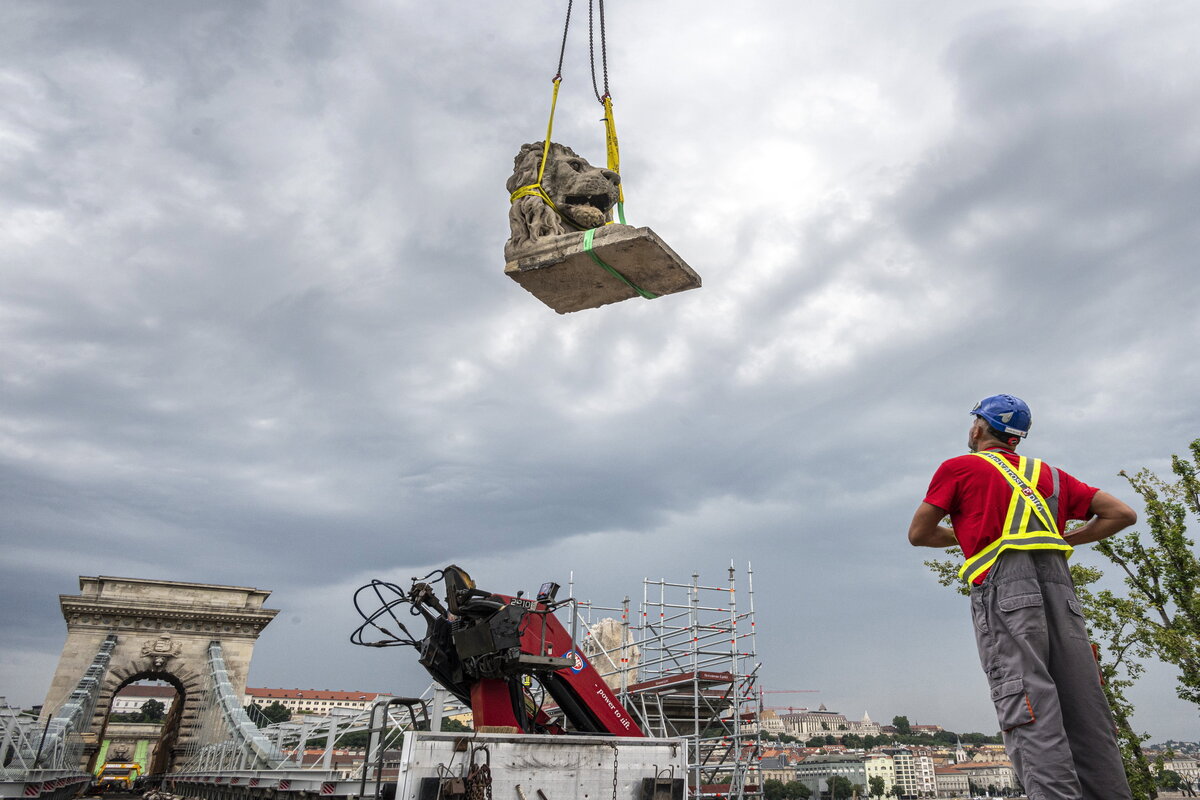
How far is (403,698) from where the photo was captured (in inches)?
260

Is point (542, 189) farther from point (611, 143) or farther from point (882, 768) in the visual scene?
point (882, 768)

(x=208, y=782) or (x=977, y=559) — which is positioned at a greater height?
(x=977, y=559)

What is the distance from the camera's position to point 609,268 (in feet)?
22.9

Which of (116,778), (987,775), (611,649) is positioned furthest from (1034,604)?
(987,775)

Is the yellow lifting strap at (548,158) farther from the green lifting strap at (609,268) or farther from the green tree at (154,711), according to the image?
the green tree at (154,711)

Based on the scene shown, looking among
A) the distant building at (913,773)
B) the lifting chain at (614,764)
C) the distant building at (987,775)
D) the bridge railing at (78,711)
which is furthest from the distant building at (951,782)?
the lifting chain at (614,764)

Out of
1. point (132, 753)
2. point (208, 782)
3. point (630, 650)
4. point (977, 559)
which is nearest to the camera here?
point (977, 559)

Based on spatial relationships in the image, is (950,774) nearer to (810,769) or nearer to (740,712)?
(810,769)

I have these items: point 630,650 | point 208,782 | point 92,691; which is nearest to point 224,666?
point 92,691

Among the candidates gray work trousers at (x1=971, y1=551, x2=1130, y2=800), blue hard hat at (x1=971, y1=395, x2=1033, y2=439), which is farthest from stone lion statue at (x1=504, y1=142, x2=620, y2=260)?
gray work trousers at (x1=971, y1=551, x2=1130, y2=800)

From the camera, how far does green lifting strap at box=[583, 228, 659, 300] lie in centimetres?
678

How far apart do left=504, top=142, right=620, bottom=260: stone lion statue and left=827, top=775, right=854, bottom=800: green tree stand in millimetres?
125808

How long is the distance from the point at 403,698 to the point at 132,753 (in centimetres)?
8332

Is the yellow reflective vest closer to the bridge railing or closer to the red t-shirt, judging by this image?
the red t-shirt
